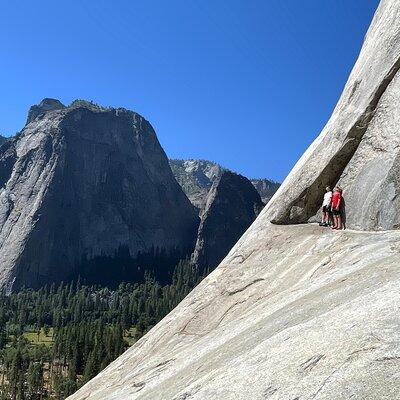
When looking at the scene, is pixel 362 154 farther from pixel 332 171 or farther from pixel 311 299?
pixel 311 299

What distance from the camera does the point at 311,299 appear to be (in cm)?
1185

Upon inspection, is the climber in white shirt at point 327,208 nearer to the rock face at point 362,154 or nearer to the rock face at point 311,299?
the rock face at point 311,299

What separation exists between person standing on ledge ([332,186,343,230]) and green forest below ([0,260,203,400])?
262 ft

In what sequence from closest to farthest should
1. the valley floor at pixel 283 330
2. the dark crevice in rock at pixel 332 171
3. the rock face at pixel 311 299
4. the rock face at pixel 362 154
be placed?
the valley floor at pixel 283 330
the rock face at pixel 311 299
the rock face at pixel 362 154
the dark crevice in rock at pixel 332 171

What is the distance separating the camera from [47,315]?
171m

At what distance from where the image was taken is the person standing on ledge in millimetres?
16969

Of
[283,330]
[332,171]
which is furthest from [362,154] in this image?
[283,330]

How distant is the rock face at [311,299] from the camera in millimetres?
8711

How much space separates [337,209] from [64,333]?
120124 mm

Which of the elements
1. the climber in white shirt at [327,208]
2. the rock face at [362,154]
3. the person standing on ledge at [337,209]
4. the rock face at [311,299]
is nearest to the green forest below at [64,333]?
the rock face at [311,299]

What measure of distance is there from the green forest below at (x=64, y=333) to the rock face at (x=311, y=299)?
77969 millimetres

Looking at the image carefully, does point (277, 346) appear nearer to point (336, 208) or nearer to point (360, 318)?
point (360, 318)

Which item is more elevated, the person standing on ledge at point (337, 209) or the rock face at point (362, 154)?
the rock face at point (362, 154)

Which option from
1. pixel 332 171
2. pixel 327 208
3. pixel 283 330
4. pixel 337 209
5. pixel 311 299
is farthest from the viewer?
pixel 332 171
